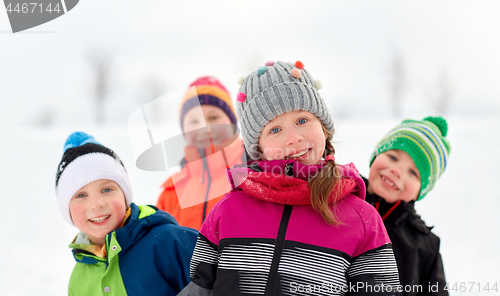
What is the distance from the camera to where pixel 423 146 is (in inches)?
92.8

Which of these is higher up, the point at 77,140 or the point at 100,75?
the point at 100,75

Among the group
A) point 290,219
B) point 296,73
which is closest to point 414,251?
point 290,219

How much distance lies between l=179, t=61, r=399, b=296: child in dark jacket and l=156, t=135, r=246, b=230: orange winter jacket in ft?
2.99

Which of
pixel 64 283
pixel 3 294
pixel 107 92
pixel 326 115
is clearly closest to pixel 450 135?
pixel 326 115

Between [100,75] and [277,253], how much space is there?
58.2 ft

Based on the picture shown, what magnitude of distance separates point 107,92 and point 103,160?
15.7 metres

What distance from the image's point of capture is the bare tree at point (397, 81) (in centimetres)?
1575

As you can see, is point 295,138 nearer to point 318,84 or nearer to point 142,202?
point 318,84

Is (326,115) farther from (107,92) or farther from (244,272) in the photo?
(107,92)

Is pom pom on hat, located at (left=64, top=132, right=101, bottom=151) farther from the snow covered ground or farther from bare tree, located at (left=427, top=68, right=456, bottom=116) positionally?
bare tree, located at (left=427, top=68, right=456, bottom=116)

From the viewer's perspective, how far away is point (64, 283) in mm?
3359

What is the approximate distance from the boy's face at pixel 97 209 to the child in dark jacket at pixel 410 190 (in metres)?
1.66

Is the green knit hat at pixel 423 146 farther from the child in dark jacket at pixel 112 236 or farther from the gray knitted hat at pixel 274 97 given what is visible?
the child in dark jacket at pixel 112 236

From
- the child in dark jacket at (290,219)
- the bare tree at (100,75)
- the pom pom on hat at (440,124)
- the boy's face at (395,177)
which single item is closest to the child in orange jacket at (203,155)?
the child in dark jacket at (290,219)
